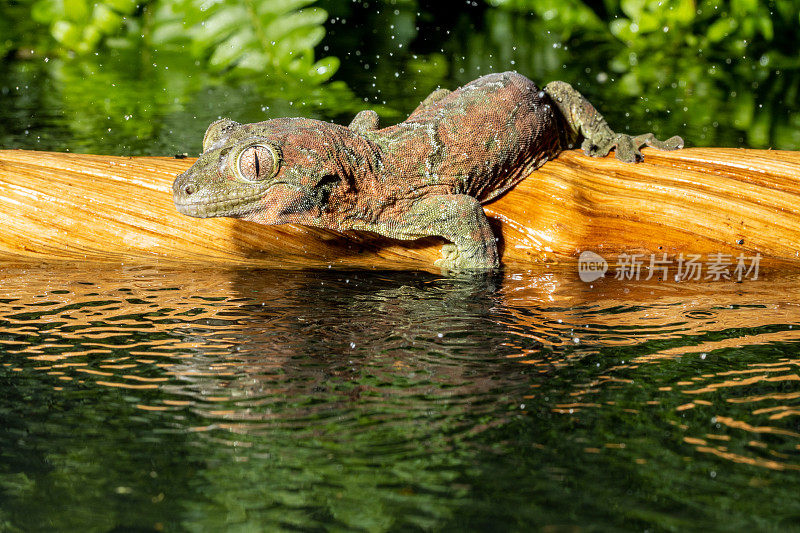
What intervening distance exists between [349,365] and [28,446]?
134 cm

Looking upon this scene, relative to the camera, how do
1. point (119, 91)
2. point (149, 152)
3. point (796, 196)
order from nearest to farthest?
point (796, 196) → point (149, 152) → point (119, 91)

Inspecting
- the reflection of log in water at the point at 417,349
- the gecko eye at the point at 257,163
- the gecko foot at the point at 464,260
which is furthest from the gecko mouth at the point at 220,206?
the gecko foot at the point at 464,260

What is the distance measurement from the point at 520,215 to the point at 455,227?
47cm

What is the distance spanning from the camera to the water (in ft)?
9.84

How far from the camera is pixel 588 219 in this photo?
541 cm

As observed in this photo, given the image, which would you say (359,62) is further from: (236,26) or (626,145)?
(626,145)

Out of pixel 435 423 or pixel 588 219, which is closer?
pixel 435 423

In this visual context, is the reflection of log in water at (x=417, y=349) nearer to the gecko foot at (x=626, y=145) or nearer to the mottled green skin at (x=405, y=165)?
the mottled green skin at (x=405, y=165)

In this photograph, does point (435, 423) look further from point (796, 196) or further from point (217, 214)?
point (796, 196)

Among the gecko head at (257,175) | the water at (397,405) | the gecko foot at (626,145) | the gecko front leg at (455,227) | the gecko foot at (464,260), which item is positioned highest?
the gecko foot at (626,145)

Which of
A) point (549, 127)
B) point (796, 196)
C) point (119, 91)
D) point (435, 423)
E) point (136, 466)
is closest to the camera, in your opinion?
point (136, 466)

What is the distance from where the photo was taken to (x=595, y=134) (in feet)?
19.1

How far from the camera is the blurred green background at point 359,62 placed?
7828 millimetres

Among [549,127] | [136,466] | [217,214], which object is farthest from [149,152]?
[136,466]
